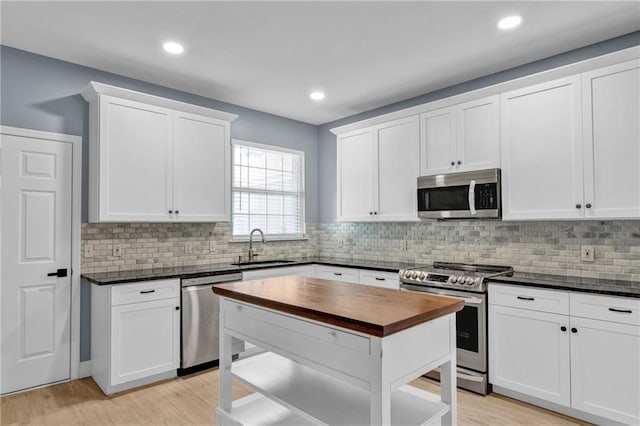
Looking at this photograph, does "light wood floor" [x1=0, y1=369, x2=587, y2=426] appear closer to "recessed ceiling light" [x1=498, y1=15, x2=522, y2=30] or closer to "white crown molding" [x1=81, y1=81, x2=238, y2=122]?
"white crown molding" [x1=81, y1=81, x2=238, y2=122]

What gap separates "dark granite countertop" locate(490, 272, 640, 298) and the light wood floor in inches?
36.2

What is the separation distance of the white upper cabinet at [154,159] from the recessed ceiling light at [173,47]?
523 millimetres

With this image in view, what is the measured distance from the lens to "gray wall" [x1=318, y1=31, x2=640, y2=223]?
3068 millimetres

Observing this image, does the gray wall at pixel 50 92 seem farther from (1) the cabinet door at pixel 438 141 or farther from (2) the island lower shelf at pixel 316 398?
(1) the cabinet door at pixel 438 141

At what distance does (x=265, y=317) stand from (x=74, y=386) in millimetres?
2274

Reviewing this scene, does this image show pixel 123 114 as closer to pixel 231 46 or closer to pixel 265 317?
pixel 231 46

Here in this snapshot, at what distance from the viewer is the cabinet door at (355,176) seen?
176 inches

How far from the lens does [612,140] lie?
9.10ft

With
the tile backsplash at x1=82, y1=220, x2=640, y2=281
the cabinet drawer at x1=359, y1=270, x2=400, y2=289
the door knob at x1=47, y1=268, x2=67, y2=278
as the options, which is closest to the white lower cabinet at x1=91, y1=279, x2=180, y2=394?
the door knob at x1=47, y1=268, x2=67, y2=278

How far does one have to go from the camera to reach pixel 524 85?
3197 mm

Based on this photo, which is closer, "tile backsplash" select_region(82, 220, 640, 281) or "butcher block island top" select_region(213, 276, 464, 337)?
"butcher block island top" select_region(213, 276, 464, 337)

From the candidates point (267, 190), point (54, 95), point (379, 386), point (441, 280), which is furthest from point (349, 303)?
point (267, 190)

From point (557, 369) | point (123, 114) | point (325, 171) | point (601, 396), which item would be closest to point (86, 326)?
point (123, 114)

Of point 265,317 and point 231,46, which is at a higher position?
point 231,46
